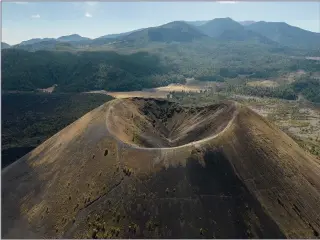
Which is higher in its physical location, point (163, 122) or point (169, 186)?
point (169, 186)

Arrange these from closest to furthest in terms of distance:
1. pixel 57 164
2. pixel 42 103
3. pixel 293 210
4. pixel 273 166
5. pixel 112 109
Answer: pixel 293 210, pixel 273 166, pixel 57 164, pixel 112 109, pixel 42 103

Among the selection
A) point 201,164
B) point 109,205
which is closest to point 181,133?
point 201,164

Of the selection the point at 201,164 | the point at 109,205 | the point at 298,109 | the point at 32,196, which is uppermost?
the point at 201,164

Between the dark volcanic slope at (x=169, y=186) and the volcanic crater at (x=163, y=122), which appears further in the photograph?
the volcanic crater at (x=163, y=122)

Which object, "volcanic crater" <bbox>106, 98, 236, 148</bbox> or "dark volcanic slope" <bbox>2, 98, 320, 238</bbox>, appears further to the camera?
"volcanic crater" <bbox>106, 98, 236, 148</bbox>

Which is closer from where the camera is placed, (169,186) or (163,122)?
(169,186)

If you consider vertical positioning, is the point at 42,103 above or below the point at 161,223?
below

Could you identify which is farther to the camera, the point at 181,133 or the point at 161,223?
the point at 181,133

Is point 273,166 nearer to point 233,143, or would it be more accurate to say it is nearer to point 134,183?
point 233,143
